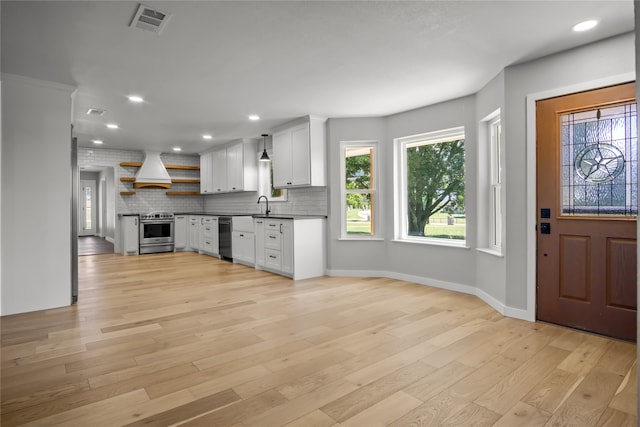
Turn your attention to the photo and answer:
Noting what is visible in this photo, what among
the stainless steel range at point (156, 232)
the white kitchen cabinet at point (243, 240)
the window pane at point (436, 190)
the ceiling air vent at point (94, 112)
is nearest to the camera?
the window pane at point (436, 190)

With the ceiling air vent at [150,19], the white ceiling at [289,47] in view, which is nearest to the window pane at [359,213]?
the white ceiling at [289,47]

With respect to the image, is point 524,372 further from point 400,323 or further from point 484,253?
point 484,253

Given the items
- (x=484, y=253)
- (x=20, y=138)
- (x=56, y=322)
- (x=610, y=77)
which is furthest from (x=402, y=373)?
(x=20, y=138)

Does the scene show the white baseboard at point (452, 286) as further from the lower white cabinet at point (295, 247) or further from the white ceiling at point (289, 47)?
the white ceiling at point (289, 47)

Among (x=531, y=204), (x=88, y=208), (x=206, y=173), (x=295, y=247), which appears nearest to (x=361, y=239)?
(x=295, y=247)

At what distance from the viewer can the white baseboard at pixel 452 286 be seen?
11.4ft

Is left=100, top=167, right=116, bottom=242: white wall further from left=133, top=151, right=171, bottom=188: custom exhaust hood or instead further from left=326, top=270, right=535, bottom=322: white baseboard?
left=326, top=270, right=535, bottom=322: white baseboard

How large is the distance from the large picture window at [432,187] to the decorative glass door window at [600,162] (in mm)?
1464

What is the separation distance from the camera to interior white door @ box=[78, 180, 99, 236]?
514 inches

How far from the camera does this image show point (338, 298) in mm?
4219

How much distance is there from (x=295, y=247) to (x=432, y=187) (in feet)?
7.00

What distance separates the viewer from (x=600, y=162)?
3.00 m

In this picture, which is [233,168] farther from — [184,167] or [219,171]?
[184,167]

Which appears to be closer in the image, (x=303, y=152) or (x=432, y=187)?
(x=432, y=187)
